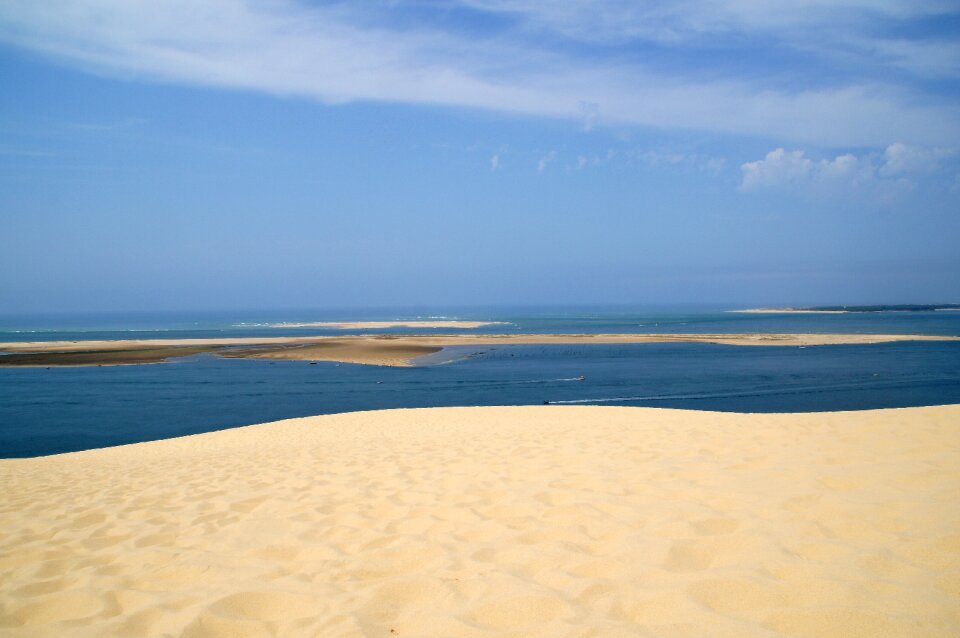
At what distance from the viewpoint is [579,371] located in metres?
28.2

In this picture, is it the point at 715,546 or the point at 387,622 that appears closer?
the point at 387,622

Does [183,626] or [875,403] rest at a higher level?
[183,626]

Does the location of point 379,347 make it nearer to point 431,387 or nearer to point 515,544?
point 431,387

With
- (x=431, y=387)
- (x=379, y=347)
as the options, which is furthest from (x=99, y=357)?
(x=431, y=387)

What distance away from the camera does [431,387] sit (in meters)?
23.4

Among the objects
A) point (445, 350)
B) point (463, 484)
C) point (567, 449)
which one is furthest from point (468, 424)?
point (445, 350)

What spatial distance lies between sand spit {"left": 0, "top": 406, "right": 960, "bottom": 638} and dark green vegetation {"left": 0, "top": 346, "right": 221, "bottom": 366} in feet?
110

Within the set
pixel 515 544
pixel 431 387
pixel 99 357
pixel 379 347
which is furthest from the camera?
pixel 379 347

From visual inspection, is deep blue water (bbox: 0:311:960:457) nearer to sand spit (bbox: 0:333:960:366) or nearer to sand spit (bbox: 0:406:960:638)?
sand spit (bbox: 0:333:960:366)

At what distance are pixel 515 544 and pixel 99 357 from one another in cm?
4313

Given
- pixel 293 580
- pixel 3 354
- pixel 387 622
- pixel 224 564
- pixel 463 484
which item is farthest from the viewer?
pixel 3 354

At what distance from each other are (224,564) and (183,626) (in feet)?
2.83

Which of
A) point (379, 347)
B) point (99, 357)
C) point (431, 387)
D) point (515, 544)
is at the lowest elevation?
point (431, 387)

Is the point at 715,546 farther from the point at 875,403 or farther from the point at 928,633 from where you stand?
the point at 875,403
